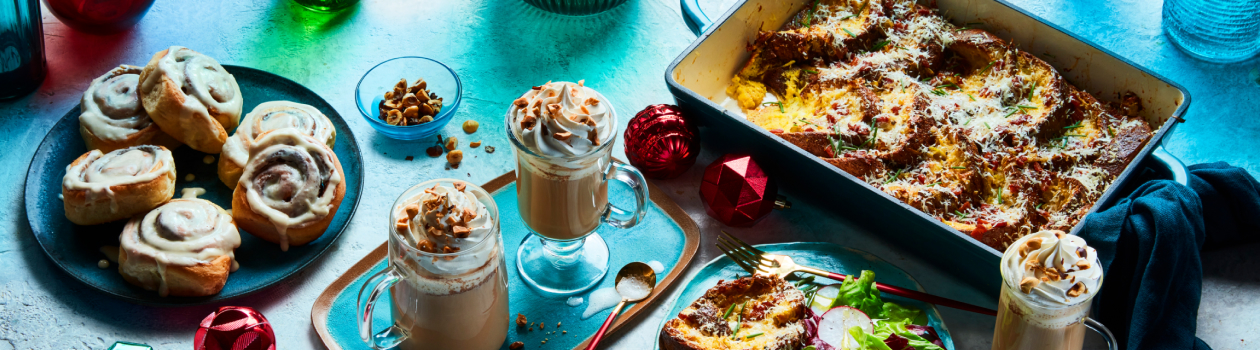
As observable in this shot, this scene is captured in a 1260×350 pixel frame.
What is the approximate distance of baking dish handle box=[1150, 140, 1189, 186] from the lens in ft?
6.70

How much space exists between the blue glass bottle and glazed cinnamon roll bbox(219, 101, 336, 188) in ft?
1.98

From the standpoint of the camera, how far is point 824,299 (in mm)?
2045

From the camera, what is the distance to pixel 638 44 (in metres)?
2.69

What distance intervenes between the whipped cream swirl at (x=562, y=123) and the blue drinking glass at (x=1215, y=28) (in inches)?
71.0

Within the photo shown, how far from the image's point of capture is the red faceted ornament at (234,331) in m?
1.89

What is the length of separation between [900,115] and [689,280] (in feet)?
2.10

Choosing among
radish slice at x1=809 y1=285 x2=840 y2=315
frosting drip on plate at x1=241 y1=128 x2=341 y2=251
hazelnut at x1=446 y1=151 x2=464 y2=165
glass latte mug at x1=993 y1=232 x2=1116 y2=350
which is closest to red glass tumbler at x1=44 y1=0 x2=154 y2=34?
frosting drip on plate at x1=241 y1=128 x2=341 y2=251

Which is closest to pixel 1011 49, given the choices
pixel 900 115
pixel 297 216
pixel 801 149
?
pixel 900 115

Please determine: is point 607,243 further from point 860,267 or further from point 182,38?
point 182,38

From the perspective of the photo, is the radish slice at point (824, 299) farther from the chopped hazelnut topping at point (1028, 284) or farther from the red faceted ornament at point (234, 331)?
the red faceted ornament at point (234, 331)

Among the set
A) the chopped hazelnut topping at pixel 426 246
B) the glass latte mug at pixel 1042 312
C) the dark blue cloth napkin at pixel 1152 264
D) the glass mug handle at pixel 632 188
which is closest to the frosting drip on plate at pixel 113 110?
the chopped hazelnut topping at pixel 426 246

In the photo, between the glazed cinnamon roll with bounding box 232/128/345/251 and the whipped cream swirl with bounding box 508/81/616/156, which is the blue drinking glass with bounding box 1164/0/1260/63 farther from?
the glazed cinnamon roll with bounding box 232/128/345/251

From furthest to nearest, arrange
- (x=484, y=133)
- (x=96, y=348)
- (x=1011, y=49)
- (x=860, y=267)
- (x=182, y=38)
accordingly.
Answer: (x=182, y=38) → (x=484, y=133) → (x=1011, y=49) → (x=860, y=267) → (x=96, y=348)

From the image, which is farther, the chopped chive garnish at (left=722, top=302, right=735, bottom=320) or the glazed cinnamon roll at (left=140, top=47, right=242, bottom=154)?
the glazed cinnamon roll at (left=140, top=47, right=242, bottom=154)
